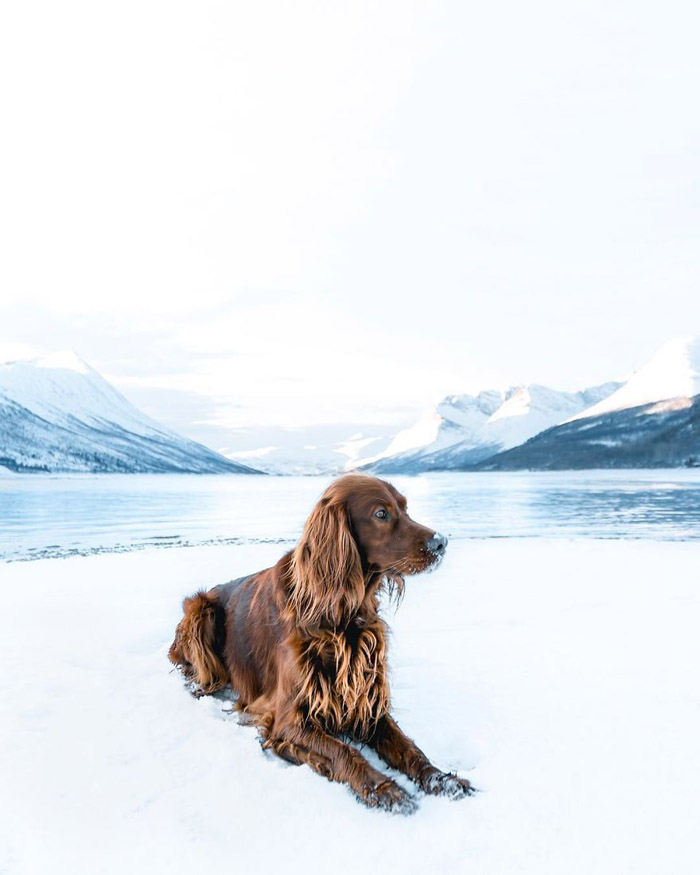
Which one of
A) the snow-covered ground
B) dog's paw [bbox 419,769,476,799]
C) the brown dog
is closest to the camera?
the snow-covered ground

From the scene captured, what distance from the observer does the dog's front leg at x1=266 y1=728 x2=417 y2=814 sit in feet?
9.33

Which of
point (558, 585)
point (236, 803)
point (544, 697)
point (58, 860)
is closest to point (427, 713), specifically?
point (544, 697)

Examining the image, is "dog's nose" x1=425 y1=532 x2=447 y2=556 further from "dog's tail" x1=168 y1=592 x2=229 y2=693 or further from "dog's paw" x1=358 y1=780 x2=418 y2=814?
"dog's tail" x1=168 y1=592 x2=229 y2=693

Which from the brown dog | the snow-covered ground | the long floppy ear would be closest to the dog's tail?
the snow-covered ground

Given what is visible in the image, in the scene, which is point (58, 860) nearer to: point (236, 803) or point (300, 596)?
point (236, 803)

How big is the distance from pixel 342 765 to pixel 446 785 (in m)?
0.47

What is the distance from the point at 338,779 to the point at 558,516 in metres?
24.4

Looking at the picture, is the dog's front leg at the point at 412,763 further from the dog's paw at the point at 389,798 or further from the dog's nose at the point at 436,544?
the dog's nose at the point at 436,544

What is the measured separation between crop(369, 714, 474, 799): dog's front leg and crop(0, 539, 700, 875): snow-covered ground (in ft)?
0.26

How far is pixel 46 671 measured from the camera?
472cm

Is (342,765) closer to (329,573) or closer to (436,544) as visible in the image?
(329,573)

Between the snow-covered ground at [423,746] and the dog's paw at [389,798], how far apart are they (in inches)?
1.6

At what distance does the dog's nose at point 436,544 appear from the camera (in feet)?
11.1

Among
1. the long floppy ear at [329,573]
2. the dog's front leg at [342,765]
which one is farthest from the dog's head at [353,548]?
the dog's front leg at [342,765]
